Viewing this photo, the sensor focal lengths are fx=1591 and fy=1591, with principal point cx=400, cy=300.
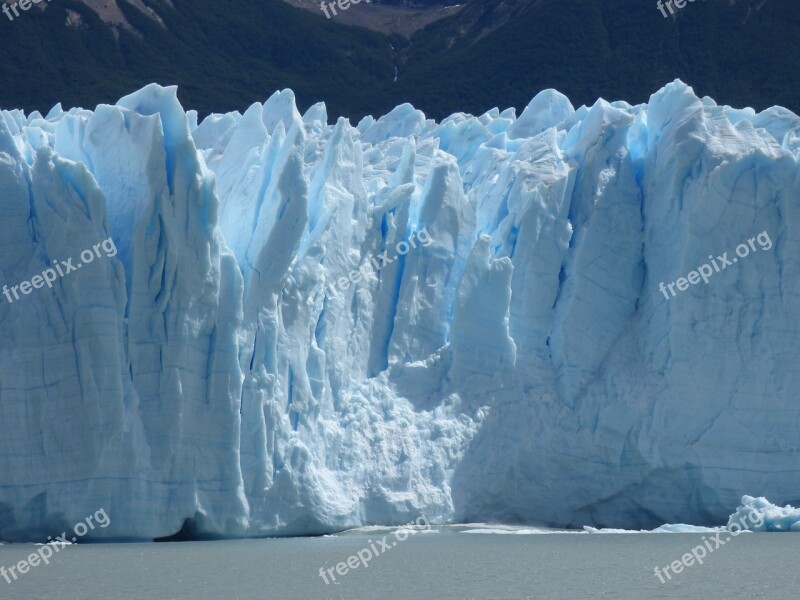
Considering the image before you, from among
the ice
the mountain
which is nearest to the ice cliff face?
the ice

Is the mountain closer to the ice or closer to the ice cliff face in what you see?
the ice cliff face

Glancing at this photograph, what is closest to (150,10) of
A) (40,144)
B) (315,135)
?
(315,135)

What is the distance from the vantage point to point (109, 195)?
745 inches

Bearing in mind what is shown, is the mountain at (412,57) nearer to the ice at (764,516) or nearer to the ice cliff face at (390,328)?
the ice cliff face at (390,328)

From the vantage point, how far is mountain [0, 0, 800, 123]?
5066 cm

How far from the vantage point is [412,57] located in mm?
63469

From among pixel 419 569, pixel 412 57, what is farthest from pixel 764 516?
pixel 412 57

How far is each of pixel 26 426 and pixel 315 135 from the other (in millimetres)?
8278

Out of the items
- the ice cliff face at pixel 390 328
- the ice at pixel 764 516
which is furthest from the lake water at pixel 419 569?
the ice cliff face at pixel 390 328

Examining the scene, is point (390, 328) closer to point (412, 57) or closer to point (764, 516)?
point (764, 516)

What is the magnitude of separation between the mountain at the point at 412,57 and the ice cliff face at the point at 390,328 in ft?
85.6

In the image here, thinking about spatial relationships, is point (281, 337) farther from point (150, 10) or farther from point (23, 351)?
point (150, 10)

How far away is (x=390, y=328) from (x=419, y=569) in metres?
5.41

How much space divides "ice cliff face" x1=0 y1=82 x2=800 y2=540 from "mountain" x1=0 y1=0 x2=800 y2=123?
26.1 m
